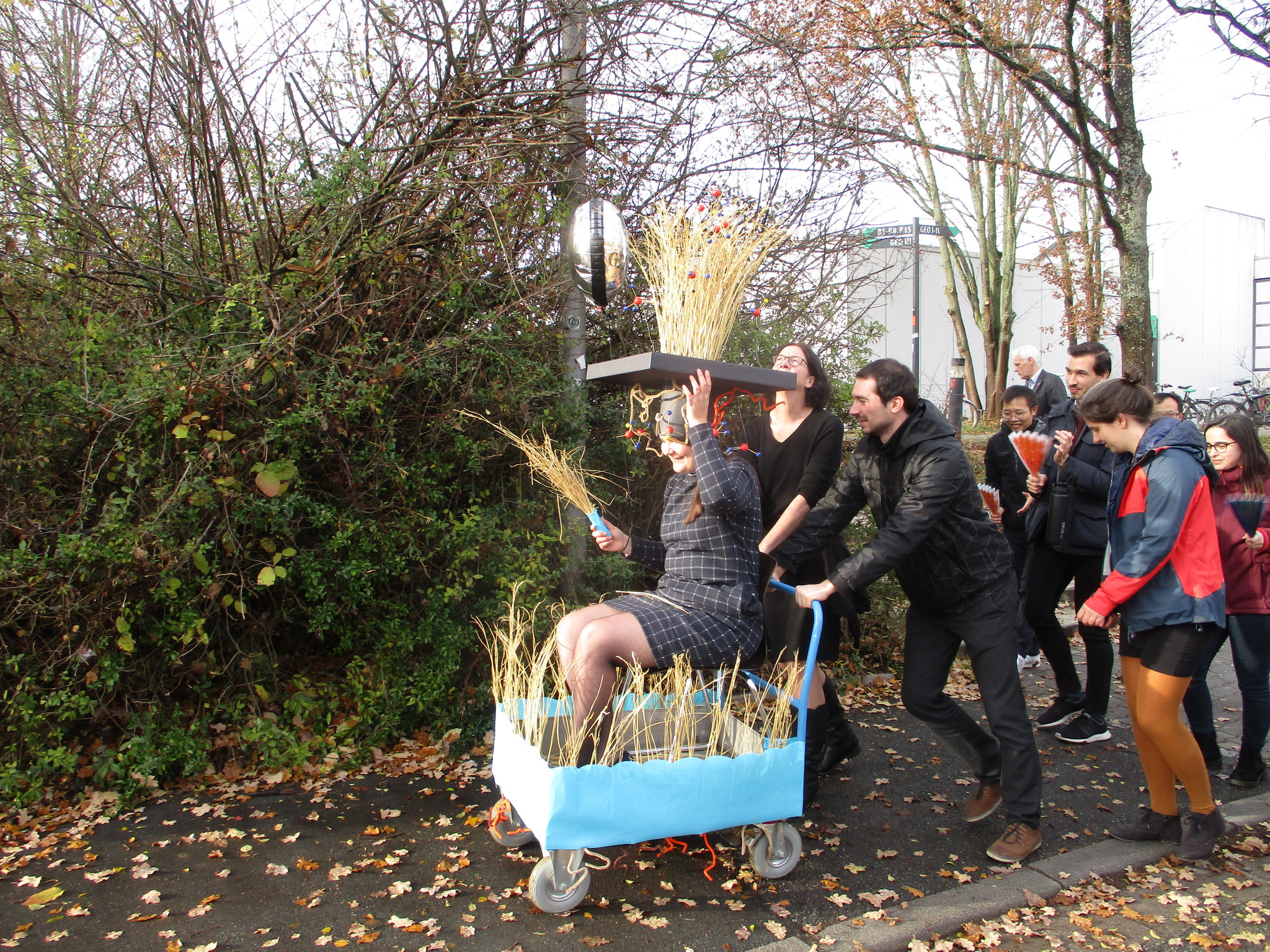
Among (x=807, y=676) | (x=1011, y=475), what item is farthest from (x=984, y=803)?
(x=1011, y=475)

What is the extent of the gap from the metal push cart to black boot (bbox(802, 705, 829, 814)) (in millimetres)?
649

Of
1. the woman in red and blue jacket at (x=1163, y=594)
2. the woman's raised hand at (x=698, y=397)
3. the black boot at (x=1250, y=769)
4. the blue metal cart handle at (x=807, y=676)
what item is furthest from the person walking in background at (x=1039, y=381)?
the woman's raised hand at (x=698, y=397)

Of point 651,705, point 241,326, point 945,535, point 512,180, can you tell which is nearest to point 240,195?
point 241,326

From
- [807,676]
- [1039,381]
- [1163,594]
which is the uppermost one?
[1039,381]

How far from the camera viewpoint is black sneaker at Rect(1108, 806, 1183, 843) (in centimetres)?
375

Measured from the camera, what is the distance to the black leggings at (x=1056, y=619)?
16.2ft

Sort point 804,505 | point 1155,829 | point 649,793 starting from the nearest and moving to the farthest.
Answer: point 649,793
point 1155,829
point 804,505

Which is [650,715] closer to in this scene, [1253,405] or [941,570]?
[941,570]

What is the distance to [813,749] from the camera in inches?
163

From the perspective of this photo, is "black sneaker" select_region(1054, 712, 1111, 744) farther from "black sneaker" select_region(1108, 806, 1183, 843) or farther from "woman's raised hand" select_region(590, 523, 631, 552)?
"woman's raised hand" select_region(590, 523, 631, 552)

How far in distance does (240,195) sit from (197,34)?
0.82 meters

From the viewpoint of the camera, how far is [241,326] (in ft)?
14.5

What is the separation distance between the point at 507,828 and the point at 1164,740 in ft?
8.76

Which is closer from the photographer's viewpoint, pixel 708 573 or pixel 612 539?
pixel 708 573
